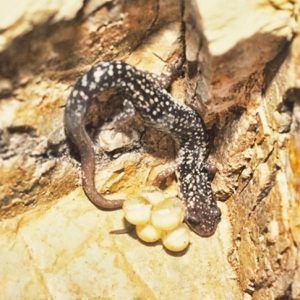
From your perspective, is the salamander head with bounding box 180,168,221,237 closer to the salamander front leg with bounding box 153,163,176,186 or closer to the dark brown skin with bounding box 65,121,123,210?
the salamander front leg with bounding box 153,163,176,186

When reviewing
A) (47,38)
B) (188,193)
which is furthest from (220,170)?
(47,38)

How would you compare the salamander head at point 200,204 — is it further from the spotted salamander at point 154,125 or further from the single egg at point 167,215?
the single egg at point 167,215

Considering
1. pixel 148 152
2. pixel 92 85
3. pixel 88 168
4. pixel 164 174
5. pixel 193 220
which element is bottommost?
pixel 193 220

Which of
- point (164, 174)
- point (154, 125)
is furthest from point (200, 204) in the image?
point (154, 125)

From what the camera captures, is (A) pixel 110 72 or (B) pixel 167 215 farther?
(B) pixel 167 215

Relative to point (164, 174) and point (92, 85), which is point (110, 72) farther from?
point (164, 174)

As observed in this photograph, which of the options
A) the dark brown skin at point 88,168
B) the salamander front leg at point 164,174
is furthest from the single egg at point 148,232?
the salamander front leg at point 164,174

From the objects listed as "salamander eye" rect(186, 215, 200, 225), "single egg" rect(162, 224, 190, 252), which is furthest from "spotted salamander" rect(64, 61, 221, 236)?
"single egg" rect(162, 224, 190, 252)

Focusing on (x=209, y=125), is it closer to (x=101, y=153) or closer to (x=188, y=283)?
(x=101, y=153)
